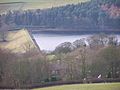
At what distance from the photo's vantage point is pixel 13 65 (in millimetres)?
3107

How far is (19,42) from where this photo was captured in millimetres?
3141

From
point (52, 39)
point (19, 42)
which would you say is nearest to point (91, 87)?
point (52, 39)

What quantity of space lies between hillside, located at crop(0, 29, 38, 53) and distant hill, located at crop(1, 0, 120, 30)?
0.27ft

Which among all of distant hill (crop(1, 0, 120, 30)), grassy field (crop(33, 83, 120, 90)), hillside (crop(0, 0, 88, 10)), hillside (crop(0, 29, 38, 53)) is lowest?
grassy field (crop(33, 83, 120, 90))

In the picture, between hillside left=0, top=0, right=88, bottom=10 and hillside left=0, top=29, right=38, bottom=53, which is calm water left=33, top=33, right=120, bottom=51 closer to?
hillside left=0, top=29, right=38, bottom=53

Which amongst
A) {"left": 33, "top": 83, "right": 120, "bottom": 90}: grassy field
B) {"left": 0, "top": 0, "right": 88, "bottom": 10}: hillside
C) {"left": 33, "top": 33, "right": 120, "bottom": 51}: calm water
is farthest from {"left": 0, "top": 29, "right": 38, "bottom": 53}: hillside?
{"left": 33, "top": 83, "right": 120, "bottom": 90}: grassy field

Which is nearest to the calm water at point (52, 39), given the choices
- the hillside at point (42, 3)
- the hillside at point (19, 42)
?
the hillside at point (19, 42)

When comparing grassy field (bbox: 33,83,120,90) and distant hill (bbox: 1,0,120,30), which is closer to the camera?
grassy field (bbox: 33,83,120,90)

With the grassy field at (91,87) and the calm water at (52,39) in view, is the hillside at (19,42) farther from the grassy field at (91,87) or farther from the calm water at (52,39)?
the grassy field at (91,87)

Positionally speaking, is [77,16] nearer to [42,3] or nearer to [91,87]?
[42,3]

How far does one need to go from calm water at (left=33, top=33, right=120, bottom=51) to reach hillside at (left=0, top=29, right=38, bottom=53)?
0.08m

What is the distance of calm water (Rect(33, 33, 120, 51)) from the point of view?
3059 mm

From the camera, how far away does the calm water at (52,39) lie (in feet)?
10.0

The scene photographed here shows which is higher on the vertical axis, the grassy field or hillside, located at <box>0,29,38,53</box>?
hillside, located at <box>0,29,38,53</box>
